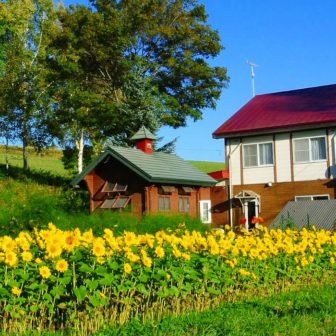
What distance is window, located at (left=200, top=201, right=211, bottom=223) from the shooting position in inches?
1111

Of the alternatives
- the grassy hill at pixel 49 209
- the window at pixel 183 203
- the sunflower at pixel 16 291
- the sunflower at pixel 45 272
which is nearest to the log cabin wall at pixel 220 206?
the window at pixel 183 203

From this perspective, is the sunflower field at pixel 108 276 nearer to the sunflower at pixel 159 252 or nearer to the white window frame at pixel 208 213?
the sunflower at pixel 159 252

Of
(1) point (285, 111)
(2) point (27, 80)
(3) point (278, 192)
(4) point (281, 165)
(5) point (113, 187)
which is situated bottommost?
(3) point (278, 192)

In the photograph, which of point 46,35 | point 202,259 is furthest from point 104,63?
point 202,259

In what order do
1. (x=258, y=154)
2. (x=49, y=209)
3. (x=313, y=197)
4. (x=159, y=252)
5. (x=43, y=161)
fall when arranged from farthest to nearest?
1. (x=43, y=161)
2. (x=258, y=154)
3. (x=313, y=197)
4. (x=49, y=209)
5. (x=159, y=252)

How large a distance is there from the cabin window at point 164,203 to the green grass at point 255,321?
1639 cm

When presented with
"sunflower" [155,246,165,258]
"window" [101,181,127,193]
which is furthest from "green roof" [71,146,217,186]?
"sunflower" [155,246,165,258]

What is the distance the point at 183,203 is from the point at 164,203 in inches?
60.7

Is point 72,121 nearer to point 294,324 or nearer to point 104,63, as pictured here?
point 104,63

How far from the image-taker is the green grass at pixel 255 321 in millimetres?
6123

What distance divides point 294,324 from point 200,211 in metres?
21.2

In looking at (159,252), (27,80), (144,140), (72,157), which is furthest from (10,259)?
(72,157)

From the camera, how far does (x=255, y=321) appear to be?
6.77 m

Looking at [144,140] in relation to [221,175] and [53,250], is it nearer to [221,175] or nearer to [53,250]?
[221,175]
